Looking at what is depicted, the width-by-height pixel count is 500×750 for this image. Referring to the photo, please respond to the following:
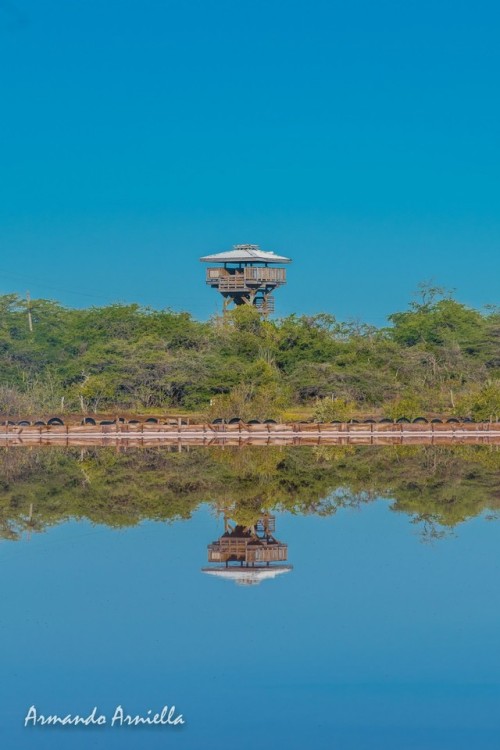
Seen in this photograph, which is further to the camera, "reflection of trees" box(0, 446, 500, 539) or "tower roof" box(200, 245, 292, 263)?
"tower roof" box(200, 245, 292, 263)

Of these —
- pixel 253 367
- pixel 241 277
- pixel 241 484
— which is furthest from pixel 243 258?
pixel 241 484

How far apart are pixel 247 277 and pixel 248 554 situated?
137 feet

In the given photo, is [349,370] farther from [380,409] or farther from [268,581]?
[268,581]

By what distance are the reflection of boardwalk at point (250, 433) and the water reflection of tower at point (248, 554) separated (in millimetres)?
20491

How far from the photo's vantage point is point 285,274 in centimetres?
5859

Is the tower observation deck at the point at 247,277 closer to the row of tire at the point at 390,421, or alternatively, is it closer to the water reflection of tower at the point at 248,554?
the row of tire at the point at 390,421

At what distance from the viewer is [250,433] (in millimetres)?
40562

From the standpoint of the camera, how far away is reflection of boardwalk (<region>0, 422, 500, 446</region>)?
130 feet

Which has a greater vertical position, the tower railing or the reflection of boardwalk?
the tower railing

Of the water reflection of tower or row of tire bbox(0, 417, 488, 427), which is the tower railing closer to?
row of tire bbox(0, 417, 488, 427)

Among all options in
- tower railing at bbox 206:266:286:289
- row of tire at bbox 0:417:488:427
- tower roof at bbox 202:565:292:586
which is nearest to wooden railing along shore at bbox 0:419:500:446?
row of tire at bbox 0:417:488:427

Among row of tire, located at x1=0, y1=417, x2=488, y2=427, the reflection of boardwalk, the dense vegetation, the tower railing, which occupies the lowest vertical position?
the reflection of boardwalk

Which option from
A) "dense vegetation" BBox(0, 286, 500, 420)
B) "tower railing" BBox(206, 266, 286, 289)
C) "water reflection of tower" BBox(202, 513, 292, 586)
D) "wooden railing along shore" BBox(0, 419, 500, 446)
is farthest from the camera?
"tower railing" BBox(206, 266, 286, 289)

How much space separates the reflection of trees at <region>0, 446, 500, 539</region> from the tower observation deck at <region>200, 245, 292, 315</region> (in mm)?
24869
